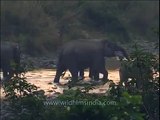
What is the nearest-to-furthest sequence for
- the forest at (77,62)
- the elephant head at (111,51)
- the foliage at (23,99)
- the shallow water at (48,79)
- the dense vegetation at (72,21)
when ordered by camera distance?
1. the forest at (77,62)
2. the foliage at (23,99)
3. the shallow water at (48,79)
4. the elephant head at (111,51)
5. the dense vegetation at (72,21)

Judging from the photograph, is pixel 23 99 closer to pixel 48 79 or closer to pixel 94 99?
pixel 94 99

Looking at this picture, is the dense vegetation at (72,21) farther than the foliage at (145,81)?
Yes

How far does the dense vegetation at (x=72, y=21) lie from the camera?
1120 inches

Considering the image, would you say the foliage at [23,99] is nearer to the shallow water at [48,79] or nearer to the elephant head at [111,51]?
the shallow water at [48,79]

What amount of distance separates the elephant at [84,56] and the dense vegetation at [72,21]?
988 centimetres

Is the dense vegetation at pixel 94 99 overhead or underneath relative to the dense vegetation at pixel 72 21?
underneath

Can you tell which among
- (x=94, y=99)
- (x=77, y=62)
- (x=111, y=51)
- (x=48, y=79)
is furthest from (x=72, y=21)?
(x=94, y=99)

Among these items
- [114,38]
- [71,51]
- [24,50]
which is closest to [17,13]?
[24,50]

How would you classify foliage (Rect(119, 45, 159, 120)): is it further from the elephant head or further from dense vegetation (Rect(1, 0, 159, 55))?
dense vegetation (Rect(1, 0, 159, 55))

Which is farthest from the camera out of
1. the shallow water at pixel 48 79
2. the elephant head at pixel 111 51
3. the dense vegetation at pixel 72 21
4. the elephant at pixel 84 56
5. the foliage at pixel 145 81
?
the dense vegetation at pixel 72 21

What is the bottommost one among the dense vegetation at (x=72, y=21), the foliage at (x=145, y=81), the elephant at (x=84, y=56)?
the foliage at (x=145, y=81)

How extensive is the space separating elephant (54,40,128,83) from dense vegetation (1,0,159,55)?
9880mm

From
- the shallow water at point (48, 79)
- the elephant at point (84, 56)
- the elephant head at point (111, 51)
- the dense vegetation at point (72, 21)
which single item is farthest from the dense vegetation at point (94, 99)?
the dense vegetation at point (72, 21)

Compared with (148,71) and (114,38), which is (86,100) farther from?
(114,38)
